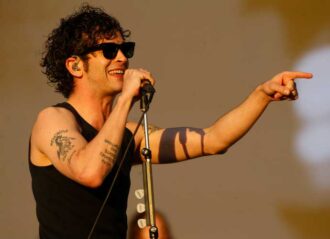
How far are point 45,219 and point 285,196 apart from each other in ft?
5.42

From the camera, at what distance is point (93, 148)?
200cm

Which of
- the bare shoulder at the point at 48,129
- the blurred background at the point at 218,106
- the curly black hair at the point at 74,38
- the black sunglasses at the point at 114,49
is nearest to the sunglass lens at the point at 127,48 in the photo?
the black sunglasses at the point at 114,49

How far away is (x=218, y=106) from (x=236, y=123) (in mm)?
1236

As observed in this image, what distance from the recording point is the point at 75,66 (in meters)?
2.44

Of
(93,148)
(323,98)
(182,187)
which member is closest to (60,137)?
(93,148)

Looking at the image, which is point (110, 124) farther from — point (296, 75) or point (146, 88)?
point (296, 75)

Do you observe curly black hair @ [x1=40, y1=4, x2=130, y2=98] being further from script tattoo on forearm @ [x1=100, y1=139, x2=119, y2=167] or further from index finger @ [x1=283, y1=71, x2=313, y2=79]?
index finger @ [x1=283, y1=71, x2=313, y2=79]

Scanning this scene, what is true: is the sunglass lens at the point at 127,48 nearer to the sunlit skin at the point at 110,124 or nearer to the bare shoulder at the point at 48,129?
the sunlit skin at the point at 110,124

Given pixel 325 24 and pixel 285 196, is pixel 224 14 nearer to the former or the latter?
pixel 325 24

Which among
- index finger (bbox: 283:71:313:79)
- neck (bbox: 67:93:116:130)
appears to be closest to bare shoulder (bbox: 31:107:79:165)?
neck (bbox: 67:93:116:130)

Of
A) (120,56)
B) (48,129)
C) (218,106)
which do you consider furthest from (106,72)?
(218,106)

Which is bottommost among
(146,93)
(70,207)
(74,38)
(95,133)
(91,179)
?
(70,207)

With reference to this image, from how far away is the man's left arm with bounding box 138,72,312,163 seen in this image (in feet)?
7.38

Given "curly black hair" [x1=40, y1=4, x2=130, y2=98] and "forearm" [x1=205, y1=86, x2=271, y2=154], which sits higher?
"curly black hair" [x1=40, y1=4, x2=130, y2=98]
